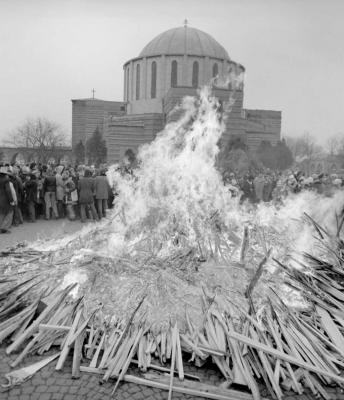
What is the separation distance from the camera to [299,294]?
205 inches

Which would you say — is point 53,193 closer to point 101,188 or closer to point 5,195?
point 101,188

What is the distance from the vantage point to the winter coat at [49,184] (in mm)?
12843

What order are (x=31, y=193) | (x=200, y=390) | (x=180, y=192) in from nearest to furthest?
(x=200, y=390) → (x=180, y=192) → (x=31, y=193)

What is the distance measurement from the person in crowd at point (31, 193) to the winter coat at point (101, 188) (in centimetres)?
203

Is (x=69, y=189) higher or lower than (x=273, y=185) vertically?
lower

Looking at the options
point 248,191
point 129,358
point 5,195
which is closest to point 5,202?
point 5,195

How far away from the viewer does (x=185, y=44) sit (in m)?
59.1

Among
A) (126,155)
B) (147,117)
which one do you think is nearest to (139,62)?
(147,117)

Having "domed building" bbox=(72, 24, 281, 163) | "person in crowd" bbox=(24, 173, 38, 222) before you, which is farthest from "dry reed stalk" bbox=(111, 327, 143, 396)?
"domed building" bbox=(72, 24, 281, 163)

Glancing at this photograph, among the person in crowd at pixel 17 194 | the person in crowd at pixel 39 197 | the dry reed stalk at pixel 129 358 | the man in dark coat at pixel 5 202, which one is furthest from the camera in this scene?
the person in crowd at pixel 39 197

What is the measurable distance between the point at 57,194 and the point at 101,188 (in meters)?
1.49

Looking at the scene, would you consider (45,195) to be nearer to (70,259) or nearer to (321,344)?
(70,259)

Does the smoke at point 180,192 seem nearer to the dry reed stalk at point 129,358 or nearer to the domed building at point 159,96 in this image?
the dry reed stalk at point 129,358

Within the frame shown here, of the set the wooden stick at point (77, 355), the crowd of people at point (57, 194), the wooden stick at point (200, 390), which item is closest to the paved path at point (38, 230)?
the crowd of people at point (57, 194)
